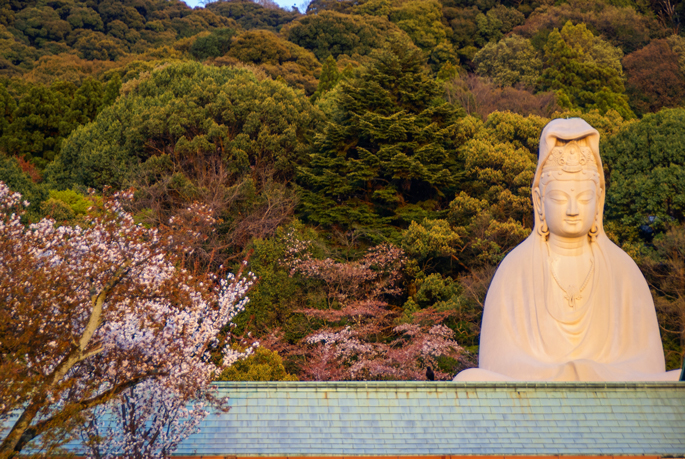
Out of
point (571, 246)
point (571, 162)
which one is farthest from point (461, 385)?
point (571, 162)

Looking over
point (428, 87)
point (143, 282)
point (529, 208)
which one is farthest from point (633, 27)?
point (143, 282)

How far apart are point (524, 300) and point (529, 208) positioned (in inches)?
412

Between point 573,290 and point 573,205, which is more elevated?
point 573,205

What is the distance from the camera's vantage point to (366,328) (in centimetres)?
1689

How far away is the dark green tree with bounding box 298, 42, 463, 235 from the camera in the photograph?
21531 millimetres

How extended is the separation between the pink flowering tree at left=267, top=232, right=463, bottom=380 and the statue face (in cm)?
673

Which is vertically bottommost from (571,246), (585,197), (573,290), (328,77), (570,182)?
(573,290)

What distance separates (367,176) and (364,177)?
106mm

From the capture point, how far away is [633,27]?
39781 mm

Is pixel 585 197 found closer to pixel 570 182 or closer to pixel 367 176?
pixel 570 182

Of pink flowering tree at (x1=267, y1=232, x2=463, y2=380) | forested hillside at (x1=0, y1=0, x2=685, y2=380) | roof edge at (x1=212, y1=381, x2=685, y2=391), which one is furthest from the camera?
forested hillside at (x1=0, y1=0, x2=685, y2=380)

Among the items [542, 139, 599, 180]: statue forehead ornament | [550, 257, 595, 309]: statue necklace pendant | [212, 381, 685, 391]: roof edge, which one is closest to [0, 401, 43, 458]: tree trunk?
[212, 381, 685, 391]: roof edge

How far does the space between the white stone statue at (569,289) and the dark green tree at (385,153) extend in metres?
11.4

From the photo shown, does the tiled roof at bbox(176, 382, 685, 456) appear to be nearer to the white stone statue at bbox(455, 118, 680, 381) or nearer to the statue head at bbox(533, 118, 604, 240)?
the white stone statue at bbox(455, 118, 680, 381)
